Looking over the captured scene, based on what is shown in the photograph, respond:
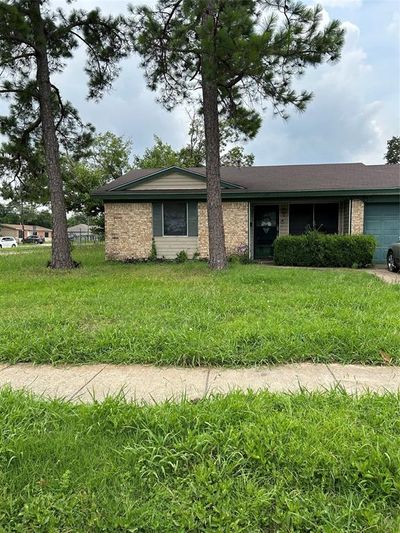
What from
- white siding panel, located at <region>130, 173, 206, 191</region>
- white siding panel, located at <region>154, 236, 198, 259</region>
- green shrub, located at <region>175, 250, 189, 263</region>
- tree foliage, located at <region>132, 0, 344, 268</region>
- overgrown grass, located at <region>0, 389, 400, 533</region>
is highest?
tree foliage, located at <region>132, 0, 344, 268</region>

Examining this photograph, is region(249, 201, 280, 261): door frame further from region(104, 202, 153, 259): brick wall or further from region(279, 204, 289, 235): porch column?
region(104, 202, 153, 259): brick wall

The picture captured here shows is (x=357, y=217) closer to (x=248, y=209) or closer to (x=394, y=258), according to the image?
(x=394, y=258)

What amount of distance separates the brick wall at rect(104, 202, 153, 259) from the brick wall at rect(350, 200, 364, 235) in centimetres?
746

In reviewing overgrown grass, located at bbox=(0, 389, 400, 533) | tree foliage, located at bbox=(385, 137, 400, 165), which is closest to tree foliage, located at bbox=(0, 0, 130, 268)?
overgrown grass, located at bbox=(0, 389, 400, 533)

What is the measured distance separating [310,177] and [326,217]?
1.76m

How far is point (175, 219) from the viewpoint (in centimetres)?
1422

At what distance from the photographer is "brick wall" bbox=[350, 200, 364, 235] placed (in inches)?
521

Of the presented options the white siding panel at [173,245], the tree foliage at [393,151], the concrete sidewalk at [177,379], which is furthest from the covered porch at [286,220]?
the tree foliage at [393,151]

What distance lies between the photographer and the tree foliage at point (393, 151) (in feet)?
164

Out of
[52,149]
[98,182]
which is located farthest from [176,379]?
[98,182]

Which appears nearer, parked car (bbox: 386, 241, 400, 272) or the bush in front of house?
parked car (bbox: 386, 241, 400, 272)

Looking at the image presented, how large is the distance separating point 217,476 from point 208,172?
9287 millimetres

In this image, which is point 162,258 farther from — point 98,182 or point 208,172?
point 98,182

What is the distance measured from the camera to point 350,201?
1330 centimetres
